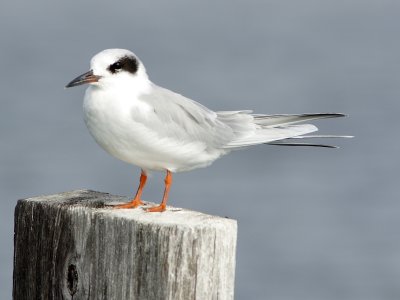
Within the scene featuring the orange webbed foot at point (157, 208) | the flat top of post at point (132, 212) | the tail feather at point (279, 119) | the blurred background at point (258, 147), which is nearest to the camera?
the flat top of post at point (132, 212)

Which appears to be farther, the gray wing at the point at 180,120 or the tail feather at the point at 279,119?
the tail feather at the point at 279,119

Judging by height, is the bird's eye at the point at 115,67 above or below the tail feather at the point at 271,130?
above

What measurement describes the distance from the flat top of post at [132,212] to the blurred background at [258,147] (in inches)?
244

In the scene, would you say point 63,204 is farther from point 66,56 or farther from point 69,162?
point 66,56

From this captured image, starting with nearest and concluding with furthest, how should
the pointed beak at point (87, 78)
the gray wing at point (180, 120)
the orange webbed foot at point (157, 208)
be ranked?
1. the orange webbed foot at point (157, 208)
2. the pointed beak at point (87, 78)
3. the gray wing at point (180, 120)

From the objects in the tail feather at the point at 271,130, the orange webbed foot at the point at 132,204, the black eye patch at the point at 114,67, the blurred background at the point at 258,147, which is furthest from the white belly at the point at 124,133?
the blurred background at the point at 258,147

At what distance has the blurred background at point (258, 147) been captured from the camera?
477 inches

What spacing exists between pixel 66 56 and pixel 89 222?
13.6 meters

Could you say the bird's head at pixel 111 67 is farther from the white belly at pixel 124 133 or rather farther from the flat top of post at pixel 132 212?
the flat top of post at pixel 132 212

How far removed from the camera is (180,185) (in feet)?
42.5

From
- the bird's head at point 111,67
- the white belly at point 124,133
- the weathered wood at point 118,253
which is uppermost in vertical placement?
the bird's head at point 111,67

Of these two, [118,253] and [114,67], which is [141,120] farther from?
[118,253]

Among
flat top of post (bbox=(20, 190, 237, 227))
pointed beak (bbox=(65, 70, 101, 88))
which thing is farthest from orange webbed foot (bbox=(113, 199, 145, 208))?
pointed beak (bbox=(65, 70, 101, 88))

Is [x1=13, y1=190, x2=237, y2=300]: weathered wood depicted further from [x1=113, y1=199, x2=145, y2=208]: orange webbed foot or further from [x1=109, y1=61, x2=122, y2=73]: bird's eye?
[x1=109, y1=61, x2=122, y2=73]: bird's eye
